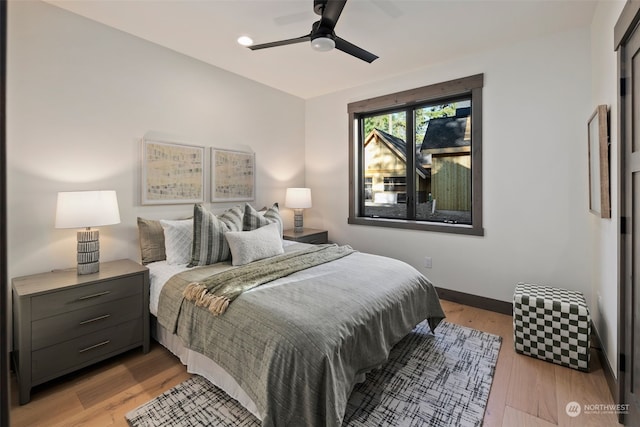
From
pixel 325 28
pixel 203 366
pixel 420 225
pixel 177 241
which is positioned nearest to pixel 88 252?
pixel 177 241

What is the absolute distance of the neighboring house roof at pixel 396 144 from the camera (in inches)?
150

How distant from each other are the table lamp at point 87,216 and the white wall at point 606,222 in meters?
3.34

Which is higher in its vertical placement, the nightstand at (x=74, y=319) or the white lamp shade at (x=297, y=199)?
the white lamp shade at (x=297, y=199)

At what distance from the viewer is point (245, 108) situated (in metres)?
3.80

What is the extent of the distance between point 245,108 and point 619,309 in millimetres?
3834

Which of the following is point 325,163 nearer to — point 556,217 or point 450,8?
point 450,8

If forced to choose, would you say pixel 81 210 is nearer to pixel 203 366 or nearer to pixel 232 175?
pixel 203 366

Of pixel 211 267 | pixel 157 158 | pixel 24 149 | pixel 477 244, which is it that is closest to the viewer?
pixel 24 149

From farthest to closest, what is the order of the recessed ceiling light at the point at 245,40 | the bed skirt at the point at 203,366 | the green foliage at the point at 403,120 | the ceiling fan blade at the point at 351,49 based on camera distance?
the green foliage at the point at 403,120 → the recessed ceiling light at the point at 245,40 → the ceiling fan blade at the point at 351,49 → the bed skirt at the point at 203,366

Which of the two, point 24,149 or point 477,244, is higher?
point 24,149

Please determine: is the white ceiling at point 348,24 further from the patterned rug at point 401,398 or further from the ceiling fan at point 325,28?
the patterned rug at point 401,398

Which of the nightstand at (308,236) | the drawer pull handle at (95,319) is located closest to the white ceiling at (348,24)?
the nightstand at (308,236)

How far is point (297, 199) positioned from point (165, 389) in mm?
2645

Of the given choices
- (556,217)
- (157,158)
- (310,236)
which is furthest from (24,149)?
(556,217)
